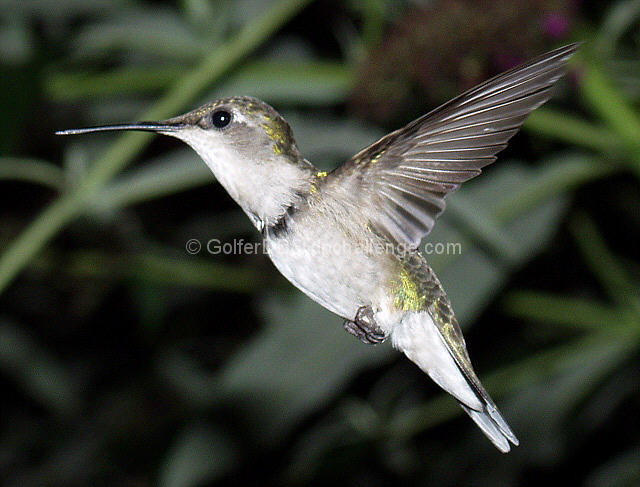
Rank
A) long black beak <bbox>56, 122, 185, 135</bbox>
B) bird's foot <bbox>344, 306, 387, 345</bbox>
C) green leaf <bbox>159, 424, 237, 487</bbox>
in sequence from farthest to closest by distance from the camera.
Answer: green leaf <bbox>159, 424, 237, 487</bbox> → bird's foot <bbox>344, 306, 387, 345</bbox> → long black beak <bbox>56, 122, 185, 135</bbox>

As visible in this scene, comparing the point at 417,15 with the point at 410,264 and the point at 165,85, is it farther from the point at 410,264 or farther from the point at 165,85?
the point at 410,264

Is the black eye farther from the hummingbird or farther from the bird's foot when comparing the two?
the bird's foot

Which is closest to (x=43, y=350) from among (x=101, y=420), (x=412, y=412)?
(x=101, y=420)

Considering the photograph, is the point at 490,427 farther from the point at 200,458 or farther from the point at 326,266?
the point at 200,458

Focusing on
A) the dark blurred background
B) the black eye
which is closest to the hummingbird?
the black eye

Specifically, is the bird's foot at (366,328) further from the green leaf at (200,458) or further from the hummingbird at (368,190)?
the green leaf at (200,458)

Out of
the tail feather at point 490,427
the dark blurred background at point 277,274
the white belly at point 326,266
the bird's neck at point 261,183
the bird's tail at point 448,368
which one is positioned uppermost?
the dark blurred background at point 277,274

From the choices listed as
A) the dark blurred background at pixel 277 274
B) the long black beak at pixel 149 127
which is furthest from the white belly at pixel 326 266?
the dark blurred background at pixel 277 274
